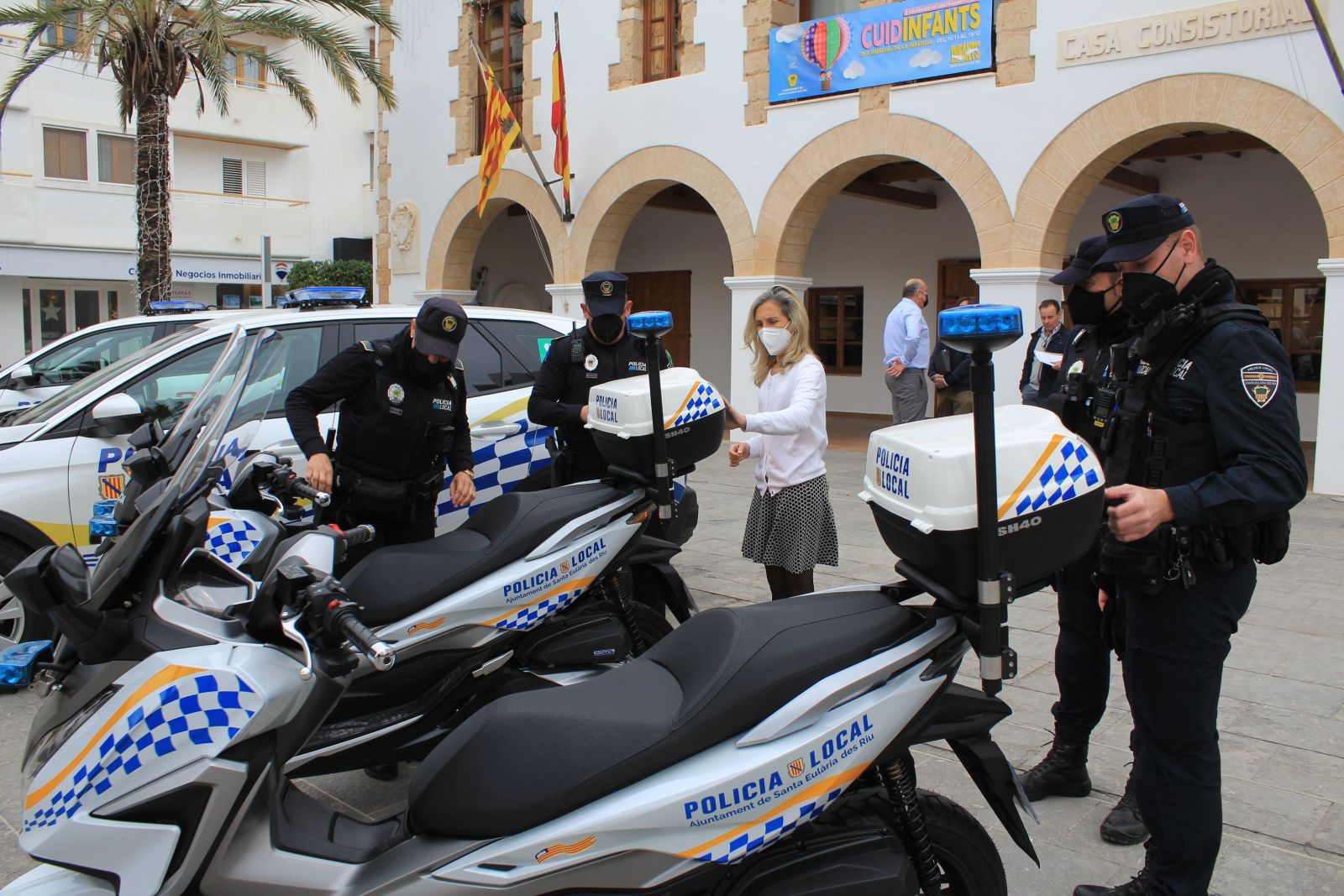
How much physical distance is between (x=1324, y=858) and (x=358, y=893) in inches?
108

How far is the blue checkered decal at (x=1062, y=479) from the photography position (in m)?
2.10

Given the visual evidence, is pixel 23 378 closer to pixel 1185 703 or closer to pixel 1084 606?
pixel 1084 606

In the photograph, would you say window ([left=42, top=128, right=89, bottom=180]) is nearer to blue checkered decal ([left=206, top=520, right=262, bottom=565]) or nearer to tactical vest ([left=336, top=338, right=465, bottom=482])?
tactical vest ([left=336, top=338, right=465, bottom=482])

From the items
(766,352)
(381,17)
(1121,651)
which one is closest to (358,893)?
(1121,651)

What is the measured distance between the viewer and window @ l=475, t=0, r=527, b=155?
1561 centimetres

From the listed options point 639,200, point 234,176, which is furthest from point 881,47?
point 234,176

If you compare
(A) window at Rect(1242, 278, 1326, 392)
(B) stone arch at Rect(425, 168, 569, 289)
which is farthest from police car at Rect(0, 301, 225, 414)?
(A) window at Rect(1242, 278, 1326, 392)

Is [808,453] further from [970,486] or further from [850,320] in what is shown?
[850,320]

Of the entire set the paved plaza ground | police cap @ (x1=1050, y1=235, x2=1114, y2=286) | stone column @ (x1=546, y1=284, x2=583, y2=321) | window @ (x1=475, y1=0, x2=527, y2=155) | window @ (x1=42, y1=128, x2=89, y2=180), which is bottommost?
the paved plaza ground

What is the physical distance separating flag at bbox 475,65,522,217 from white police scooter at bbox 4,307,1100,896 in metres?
12.6

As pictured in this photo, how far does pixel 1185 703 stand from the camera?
101 inches

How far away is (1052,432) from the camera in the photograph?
7.01ft

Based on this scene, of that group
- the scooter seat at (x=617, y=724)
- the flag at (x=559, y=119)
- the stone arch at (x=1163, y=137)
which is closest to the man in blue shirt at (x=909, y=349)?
the stone arch at (x=1163, y=137)

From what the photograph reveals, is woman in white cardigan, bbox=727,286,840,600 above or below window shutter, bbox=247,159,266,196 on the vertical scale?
below
